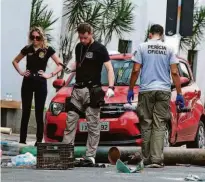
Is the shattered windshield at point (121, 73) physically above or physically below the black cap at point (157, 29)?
below

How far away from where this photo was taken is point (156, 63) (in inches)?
452

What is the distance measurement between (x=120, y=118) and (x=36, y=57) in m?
1.55

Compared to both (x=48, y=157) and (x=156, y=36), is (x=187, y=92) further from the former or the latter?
(x=48, y=157)

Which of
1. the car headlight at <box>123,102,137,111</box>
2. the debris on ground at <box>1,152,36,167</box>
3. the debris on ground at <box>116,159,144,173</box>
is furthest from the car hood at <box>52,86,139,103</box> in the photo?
the debris on ground at <box>116,159,144,173</box>

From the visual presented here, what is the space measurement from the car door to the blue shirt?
2704mm

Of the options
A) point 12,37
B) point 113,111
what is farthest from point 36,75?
point 12,37

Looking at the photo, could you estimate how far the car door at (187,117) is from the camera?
14296 mm

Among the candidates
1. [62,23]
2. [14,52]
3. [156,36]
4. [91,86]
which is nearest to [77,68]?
[91,86]

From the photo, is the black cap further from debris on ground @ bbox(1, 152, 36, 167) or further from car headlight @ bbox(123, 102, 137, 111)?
debris on ground @ bbox(1, 152, 36, 167)

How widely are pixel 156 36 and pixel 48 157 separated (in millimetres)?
2093

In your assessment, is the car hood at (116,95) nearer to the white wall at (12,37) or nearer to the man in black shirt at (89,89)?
the man in black shirt at (89,89)

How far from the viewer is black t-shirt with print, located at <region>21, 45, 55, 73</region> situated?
13391mm

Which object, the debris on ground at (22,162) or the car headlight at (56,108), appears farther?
the car headlight at (56,108)

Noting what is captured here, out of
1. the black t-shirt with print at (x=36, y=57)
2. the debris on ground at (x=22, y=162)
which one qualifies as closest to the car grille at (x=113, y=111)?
the black t-shirt with print at (x=36, y=57)
